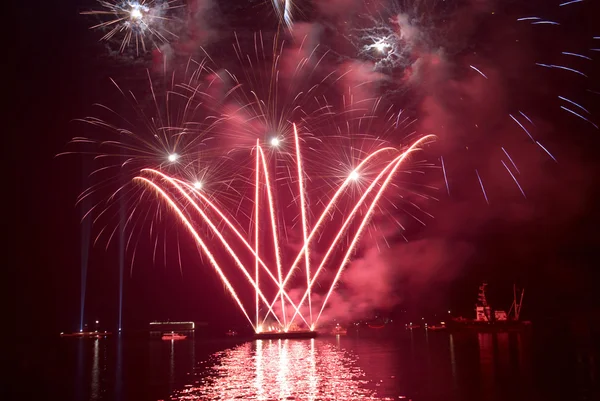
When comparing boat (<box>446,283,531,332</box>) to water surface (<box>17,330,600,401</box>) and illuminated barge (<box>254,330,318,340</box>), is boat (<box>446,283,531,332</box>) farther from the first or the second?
water surface (<box>17,330,600,401</box>)

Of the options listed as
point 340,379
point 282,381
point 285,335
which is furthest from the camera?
point 285,335

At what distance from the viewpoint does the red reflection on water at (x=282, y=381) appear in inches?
952

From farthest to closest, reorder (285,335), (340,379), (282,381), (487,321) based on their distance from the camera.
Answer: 1. (487,321)
2. (285,335)
3. (340,379)
4. (282,381)

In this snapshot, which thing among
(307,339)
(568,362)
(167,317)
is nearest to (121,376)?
(568,362)

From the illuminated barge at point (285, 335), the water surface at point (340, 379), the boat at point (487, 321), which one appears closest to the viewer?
the water surface at point (340, 379)

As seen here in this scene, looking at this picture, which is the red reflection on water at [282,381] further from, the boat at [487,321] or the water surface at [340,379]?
the boat at [487,321]

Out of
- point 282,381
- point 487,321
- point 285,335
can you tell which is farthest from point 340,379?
point 487,321

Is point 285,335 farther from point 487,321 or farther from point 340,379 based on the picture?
point 487,321

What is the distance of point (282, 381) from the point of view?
94.1ft

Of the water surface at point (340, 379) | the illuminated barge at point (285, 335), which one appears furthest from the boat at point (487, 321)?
the water surface at point (340, 379)

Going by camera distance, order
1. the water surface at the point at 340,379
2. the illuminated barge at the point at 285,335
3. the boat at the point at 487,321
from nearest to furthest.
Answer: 1. the water surface at the point at 340,379
2. the illuminated barge at the point at 285,335
3. the boat at the point at 487,321

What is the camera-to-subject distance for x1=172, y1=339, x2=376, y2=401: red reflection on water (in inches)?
952

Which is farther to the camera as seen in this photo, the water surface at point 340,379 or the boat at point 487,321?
the boat at point 487,321

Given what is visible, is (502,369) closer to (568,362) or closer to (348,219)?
(568,362)
